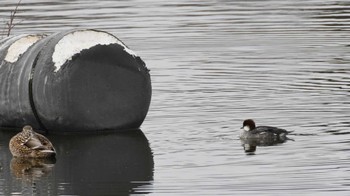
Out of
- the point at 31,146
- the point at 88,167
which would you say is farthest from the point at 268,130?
the point at 31,146

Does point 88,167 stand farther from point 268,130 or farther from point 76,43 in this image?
point 76,43

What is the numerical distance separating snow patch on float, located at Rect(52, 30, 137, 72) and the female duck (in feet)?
7.12

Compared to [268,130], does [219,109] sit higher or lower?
lower

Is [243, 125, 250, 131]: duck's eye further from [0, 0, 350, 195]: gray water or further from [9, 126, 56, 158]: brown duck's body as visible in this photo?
[9, 126, 56, 158]: brown duck's body

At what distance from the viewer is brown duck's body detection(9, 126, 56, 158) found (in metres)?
16.5

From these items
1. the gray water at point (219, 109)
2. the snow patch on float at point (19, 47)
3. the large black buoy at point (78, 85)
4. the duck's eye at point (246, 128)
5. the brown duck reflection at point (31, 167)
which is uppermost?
the snow patch on float at point (19, 47)

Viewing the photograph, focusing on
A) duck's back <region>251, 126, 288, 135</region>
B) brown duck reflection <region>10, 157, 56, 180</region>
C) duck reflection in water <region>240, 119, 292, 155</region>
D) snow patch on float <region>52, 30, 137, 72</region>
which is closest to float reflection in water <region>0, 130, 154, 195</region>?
brown duck reflection <region>10, 157, 56, 180</region>

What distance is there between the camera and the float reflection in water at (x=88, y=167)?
568 inches

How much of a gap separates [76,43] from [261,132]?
2926 mm

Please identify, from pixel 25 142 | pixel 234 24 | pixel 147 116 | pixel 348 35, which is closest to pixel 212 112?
pixel 147 116

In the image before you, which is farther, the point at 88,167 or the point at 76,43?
the point at 76,43

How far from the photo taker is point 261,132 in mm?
17094

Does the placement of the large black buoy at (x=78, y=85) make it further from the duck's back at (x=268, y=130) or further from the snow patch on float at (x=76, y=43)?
the duck's back at (x=268, y=130)

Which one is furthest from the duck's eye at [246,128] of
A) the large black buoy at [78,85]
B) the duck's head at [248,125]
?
the large black buoy at [78,85]
